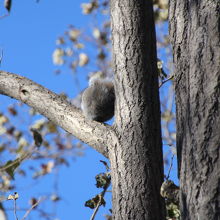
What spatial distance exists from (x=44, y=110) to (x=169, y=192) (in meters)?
1.00

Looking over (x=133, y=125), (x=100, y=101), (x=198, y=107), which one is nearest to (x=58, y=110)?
(x=100, y=101)

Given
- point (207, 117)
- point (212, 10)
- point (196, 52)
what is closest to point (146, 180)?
point (207, 117)

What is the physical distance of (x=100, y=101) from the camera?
2920mm

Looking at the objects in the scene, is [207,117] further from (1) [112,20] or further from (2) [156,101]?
(1) [112,20]

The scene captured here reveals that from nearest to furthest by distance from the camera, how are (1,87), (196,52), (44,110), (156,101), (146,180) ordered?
(196,52), (146,180), (156,101), (44,110), (1,87)

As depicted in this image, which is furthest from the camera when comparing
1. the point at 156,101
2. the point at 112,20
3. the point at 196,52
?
the point at 112,20

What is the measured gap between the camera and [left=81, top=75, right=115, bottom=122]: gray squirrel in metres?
2.92

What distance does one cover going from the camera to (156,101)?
7.50ft

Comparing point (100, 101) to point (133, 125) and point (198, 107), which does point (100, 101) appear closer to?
point (133, 125)

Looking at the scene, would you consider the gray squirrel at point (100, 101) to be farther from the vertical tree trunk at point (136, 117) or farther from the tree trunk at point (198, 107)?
the tree trunk at point (198, 107)

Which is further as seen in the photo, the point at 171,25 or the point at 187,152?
the point at 171,25

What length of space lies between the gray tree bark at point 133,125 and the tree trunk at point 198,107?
0.72 feet

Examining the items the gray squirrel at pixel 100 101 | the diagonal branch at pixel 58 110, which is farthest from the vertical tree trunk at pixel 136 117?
the gray squirrel at pixel 100 101

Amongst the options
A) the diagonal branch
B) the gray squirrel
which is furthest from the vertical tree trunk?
the gray squirrel
